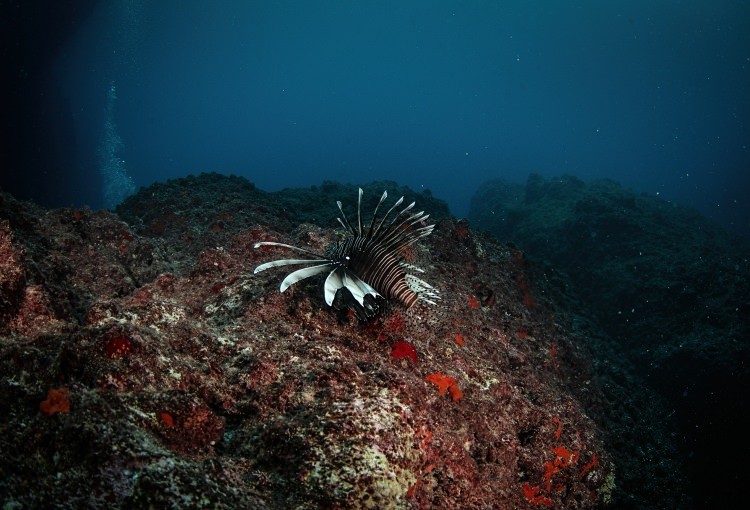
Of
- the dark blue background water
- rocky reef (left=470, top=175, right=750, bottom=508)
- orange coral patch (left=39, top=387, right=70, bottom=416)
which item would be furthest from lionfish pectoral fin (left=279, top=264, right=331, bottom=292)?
the dark blue background water

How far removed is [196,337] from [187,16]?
70.0 meters

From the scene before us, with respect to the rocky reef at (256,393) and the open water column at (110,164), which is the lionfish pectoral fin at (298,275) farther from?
the open water column at (110,164)

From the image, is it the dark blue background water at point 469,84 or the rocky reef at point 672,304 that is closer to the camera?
the rocky reef at point 672,304

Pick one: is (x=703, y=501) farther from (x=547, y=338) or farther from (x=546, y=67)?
(x=546, y=67)

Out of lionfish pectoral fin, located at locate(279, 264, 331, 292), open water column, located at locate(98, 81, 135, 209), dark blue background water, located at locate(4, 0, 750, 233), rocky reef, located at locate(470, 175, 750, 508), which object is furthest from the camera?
open water column, located at locate(98, 81, 135, 209)

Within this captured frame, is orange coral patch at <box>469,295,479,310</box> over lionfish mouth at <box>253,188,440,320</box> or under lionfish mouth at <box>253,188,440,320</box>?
over

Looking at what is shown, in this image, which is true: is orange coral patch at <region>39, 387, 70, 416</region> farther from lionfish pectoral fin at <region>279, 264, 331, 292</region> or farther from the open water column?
the open water column

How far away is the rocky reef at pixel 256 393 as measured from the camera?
4.25 feet

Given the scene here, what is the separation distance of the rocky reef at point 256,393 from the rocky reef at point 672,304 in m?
2.18

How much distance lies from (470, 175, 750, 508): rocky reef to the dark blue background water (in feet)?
88.5

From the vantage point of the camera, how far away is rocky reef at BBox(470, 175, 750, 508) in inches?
267

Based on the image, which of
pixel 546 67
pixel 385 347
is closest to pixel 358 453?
pixel 385 347

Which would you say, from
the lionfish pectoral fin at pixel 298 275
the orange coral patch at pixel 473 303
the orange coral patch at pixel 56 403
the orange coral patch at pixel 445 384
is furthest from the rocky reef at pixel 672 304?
the orange coral patch at pixel 56 403

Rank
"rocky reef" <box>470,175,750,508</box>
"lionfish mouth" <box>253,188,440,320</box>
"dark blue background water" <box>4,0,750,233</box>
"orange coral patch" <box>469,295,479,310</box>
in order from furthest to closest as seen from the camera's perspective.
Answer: "dark blue background water" <box>4,0,750,233</box> → "rocky reef" <box>470,175,750,508</box> → "orange coral patch" <box>469,295,479,310</box> → "lionfish mouth" <box>253,188,440,320</box>
